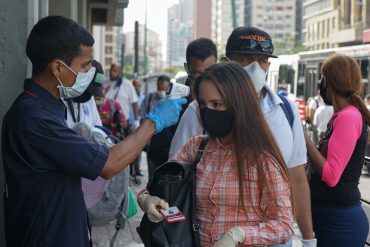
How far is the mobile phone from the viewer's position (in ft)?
7.14

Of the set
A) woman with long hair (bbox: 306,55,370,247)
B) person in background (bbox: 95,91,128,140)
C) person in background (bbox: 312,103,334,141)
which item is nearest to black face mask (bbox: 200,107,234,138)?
woman with long hair (bbox: 306,55,370,247)

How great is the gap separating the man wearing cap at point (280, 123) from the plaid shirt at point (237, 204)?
19.8 inches

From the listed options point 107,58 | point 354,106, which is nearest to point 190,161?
point 354,106

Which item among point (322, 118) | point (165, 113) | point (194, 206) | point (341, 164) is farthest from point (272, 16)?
point (194, 206)

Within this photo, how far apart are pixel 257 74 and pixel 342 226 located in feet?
3.30

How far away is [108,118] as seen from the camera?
8383 mm

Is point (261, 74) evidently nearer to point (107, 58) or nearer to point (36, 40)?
point (36, 40)

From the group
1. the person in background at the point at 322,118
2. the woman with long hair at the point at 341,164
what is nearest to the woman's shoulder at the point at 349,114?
the woman with long hair at the point at 341,164

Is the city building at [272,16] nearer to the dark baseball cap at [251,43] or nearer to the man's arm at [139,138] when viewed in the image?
the dark baseball cap at [251,43]

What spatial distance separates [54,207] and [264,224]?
84 centimetres

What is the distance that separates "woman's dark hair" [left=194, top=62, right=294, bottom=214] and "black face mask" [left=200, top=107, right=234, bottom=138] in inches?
0.9

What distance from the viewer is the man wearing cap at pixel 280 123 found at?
109 inches

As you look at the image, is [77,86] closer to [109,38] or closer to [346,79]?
[346,79]

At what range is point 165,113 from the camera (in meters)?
2.59
